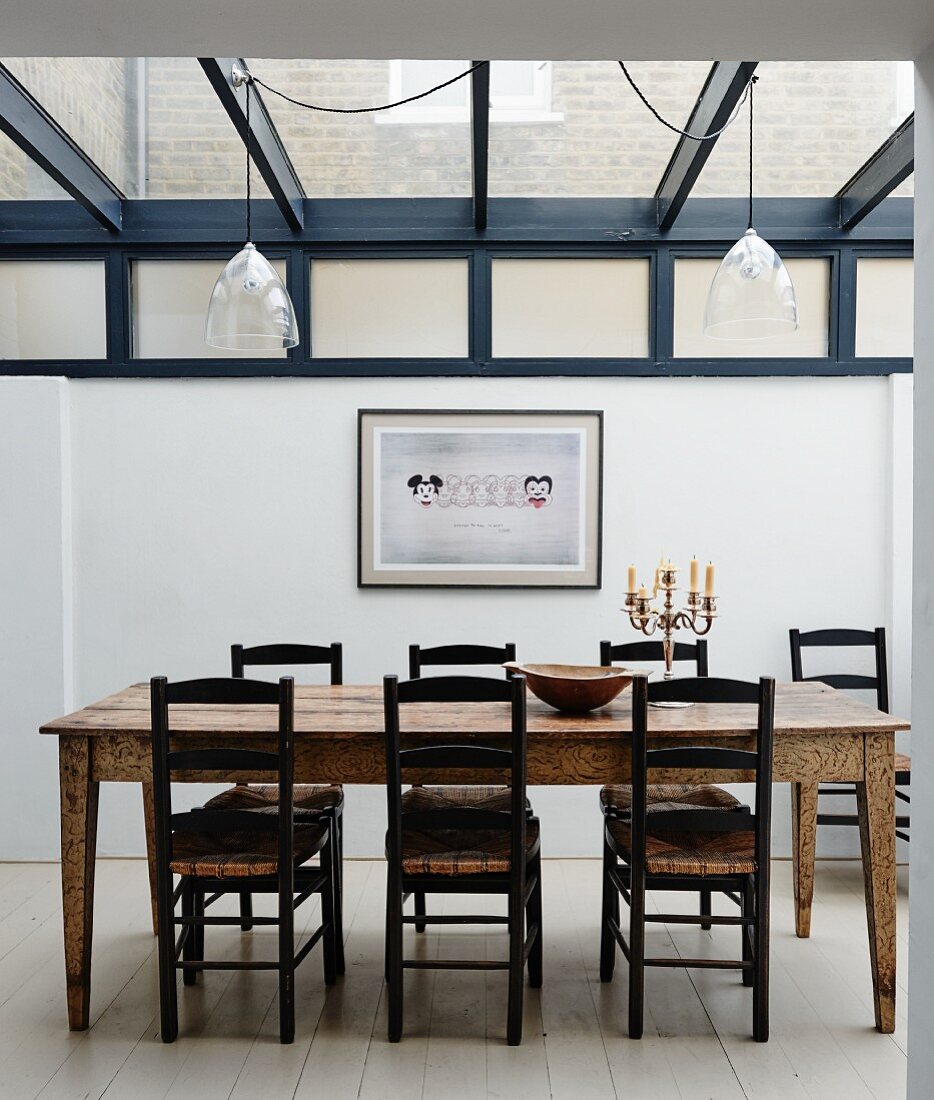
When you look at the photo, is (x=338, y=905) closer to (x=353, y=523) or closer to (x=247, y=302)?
(x=353, y=523)

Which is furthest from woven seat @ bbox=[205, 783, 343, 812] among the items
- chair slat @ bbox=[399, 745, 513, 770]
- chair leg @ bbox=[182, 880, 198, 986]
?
chair slat @ bbox=[399, 745, 513, 770]

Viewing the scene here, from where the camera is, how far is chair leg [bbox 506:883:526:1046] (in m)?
2.57

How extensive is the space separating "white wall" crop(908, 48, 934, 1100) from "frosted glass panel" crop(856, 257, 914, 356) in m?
2.80

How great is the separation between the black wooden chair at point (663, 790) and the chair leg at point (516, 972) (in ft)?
1.46

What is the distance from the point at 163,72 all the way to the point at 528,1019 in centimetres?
341

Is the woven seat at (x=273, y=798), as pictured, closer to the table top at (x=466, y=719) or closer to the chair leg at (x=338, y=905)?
the chair leg at (x=338, y=905)

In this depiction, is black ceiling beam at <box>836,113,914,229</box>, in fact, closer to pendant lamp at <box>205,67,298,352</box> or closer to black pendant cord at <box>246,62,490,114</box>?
black pendant cord at <box>246,62,490,114</box>

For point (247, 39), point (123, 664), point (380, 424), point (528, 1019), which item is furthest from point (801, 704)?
point (123, 664)

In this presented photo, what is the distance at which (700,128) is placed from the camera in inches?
134

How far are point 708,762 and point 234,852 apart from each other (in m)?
1.34

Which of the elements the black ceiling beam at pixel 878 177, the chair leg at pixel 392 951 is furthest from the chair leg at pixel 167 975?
the black ceiling beam at pixel 878 177

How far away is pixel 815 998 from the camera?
2895mm

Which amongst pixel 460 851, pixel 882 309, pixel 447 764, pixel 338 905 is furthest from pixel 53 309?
pixel 882 309

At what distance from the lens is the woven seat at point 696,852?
262 cm
